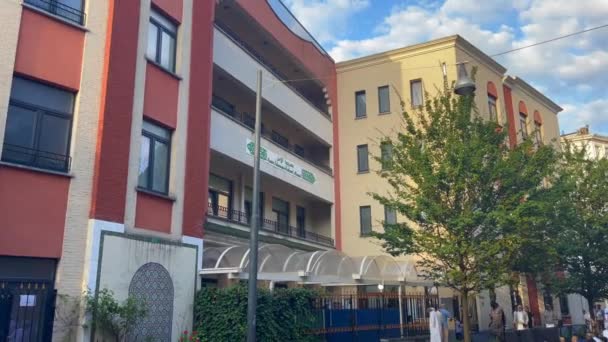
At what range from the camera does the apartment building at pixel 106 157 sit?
36.7 ft

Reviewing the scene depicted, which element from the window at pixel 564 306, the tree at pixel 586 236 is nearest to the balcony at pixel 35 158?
the tree at pixel 586 236

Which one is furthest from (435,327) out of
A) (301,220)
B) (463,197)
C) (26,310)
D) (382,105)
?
(382,105)

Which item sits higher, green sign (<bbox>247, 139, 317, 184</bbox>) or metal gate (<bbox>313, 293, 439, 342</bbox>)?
green sign (<bbox>247, 139, 317, 184</bbox>)

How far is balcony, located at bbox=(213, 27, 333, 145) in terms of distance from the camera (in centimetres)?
2005

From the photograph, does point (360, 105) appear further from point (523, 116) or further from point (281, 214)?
point (523, 116)

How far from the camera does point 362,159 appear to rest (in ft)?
95.1

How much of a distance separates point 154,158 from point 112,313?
4365 mm

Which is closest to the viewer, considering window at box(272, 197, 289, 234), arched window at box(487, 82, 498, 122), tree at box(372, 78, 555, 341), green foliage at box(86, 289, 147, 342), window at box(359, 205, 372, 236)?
green foliage at box(86, 289, 147, 342)

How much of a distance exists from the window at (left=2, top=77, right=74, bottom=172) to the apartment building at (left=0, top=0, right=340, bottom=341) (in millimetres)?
23

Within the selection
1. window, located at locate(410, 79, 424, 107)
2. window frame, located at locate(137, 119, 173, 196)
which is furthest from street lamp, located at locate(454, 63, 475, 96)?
window, located at locate(410, 79, 424, 107)

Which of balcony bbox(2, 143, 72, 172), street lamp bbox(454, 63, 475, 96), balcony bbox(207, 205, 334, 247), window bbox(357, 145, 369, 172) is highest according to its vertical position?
window bbox(357, 145, 369, 172)

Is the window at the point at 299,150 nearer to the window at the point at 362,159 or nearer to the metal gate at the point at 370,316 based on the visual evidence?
the window at the point at 362,159

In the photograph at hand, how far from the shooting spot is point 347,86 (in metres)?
30.2

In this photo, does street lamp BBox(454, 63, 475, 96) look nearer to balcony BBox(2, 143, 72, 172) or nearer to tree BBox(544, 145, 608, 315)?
balcony BBox(2, 143, 72, 172)
